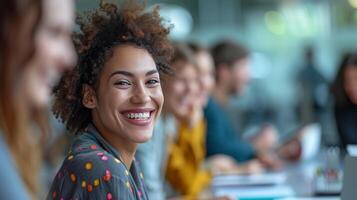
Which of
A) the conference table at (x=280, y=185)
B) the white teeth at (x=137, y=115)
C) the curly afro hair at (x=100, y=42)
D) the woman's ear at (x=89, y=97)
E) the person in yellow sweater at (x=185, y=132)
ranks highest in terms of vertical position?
the curly afro hair at (x=100, y=42)

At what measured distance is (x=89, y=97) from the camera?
5.96 ft

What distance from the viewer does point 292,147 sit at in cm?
445

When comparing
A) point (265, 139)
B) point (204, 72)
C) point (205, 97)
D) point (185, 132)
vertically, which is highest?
point (204, 72)

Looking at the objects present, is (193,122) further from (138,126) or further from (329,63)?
(329,63)

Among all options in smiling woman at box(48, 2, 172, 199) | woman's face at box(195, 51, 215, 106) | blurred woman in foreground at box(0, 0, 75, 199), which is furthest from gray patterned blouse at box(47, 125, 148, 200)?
woman's face at box(195, 51, 215, 106)

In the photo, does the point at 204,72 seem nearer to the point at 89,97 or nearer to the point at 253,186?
the point at 253,186

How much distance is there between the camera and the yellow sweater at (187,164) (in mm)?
3336

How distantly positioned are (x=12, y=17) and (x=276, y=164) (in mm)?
3159

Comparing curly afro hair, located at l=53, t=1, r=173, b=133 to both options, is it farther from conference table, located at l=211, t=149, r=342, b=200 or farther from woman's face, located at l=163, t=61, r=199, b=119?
woman's face, located at l=163, t=61, r=199, b=119

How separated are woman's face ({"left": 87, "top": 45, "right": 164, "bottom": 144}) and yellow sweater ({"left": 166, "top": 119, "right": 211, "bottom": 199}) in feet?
4.79

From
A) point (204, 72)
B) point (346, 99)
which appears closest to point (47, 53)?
point (204, 72)

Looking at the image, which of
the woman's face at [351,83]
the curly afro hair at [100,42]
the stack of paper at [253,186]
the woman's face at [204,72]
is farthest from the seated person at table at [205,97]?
the curly afro hair at [100,42]

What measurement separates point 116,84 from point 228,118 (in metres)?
2.72

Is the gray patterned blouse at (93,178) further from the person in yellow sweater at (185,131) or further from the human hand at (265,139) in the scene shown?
the human hand at (265,139)
